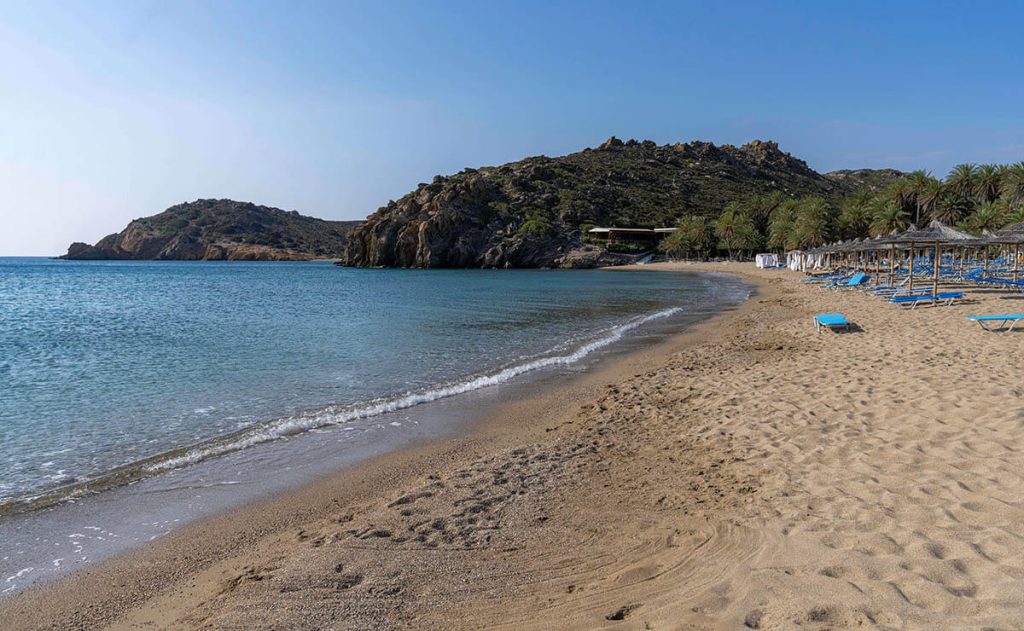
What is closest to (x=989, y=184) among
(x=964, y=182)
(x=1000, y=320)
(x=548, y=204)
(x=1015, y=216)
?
(x=964, y=182)

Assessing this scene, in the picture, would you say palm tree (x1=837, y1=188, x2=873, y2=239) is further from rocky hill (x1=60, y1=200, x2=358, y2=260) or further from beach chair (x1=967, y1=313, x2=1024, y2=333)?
rocky hill (x1=60, y1=200, x2=358, y2=260)

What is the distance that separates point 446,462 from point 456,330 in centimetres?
1329

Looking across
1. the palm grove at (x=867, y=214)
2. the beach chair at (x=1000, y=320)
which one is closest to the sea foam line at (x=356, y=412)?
the beach chair at (x=1000, y=320)

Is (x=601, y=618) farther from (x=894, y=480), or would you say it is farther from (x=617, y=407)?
(x=617, y=407)

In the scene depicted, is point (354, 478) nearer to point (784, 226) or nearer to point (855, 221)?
point (855, 221)

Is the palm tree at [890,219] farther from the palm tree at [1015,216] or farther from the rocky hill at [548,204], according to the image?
the rocky hill at [548,204]

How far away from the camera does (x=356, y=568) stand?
4.27 metres

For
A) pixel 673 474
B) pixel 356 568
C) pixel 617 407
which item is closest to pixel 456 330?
pixel 617 407

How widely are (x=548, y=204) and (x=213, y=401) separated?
322 ft

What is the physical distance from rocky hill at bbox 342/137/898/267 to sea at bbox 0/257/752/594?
70.2 metres

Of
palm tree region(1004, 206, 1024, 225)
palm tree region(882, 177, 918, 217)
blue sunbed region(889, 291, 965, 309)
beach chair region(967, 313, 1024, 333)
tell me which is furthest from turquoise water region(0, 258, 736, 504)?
palm tree region(882, 177, 918, 217)

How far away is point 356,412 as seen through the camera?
31.3ft

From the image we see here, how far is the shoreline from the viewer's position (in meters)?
4.64

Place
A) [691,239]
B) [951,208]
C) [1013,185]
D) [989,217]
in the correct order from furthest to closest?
1. [691,239]
2. [951,208]
3. [1013,185]
4. [989,217]
